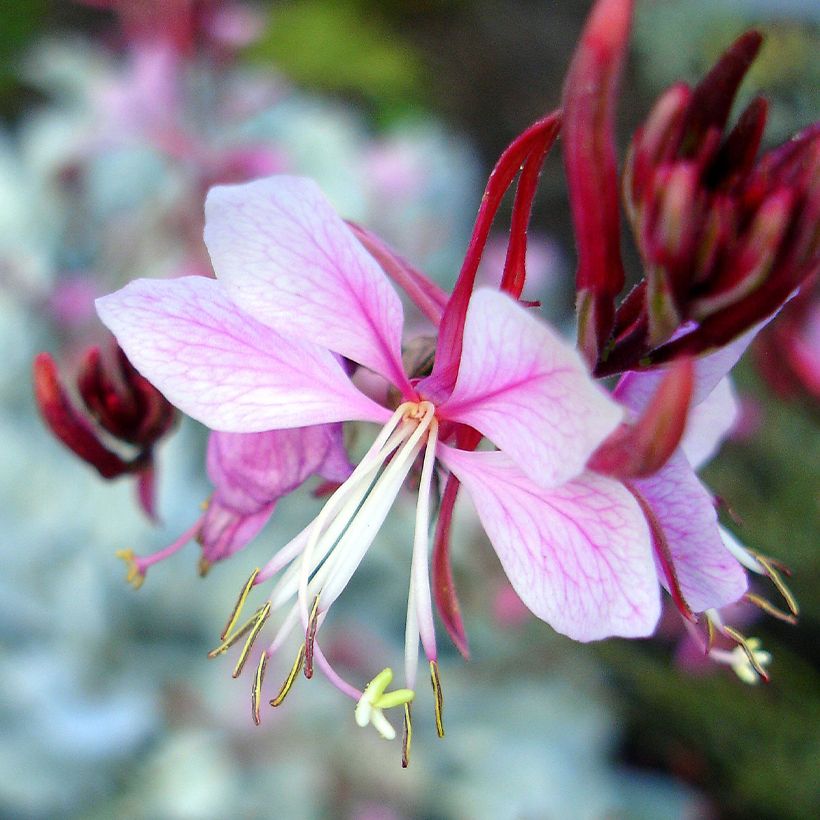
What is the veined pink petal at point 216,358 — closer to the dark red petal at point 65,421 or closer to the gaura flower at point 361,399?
the gaura flower at point 361,399

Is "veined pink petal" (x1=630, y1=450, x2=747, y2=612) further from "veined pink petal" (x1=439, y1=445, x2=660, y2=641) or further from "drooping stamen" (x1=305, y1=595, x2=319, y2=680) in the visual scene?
"drooping stamen" (x1=305, y1=595, x2=319, y2=680)

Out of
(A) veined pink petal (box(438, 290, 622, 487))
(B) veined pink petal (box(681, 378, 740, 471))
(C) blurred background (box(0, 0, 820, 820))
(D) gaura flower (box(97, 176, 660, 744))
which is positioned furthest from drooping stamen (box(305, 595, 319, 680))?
(C) blurred background (box(0, 0, 820, 820))

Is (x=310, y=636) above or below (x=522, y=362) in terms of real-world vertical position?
below

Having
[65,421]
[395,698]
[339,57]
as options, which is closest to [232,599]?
[65,421]

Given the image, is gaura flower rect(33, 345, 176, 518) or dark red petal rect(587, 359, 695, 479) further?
gaura flower rect(33, 345, 176, 518)

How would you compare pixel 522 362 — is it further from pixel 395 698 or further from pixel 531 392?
pixel 395 698

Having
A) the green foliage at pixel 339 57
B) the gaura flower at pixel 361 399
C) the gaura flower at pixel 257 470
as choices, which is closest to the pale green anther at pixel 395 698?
the gaura flower at pixel 361 399
